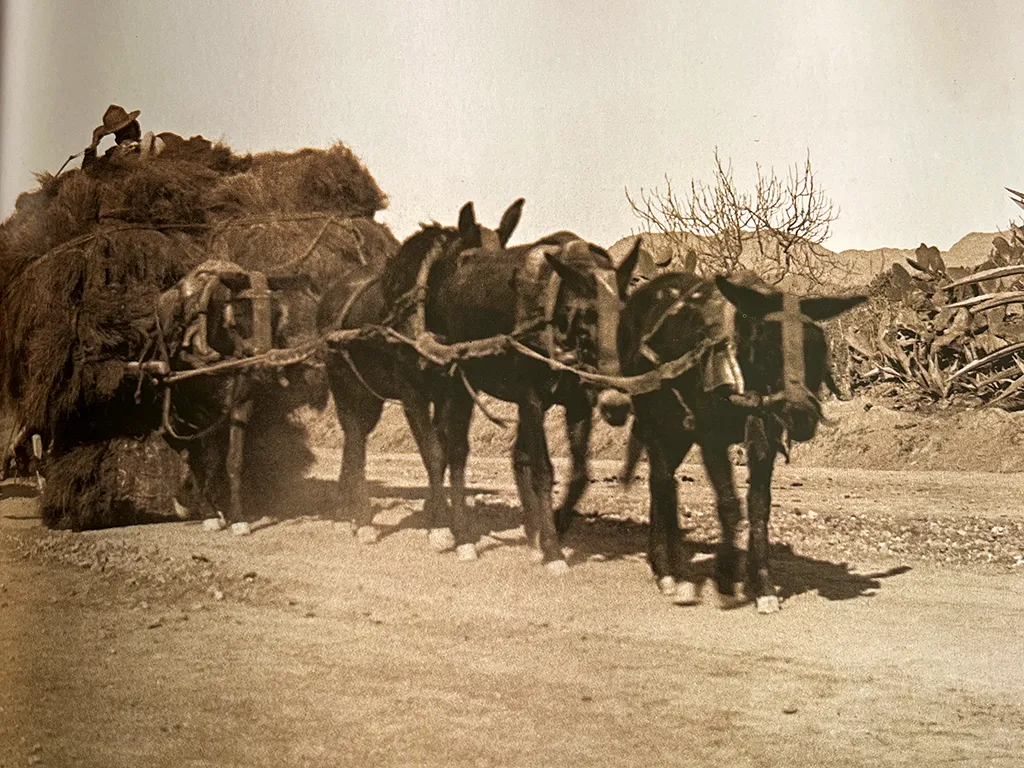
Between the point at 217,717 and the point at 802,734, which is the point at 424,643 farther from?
the point at 802,734

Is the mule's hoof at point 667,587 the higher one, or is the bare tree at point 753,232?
the bare tree at point 753,232

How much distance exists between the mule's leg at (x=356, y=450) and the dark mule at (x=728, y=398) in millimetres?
1459

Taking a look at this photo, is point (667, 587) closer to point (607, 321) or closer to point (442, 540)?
point (442, 540)

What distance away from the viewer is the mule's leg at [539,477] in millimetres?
4633

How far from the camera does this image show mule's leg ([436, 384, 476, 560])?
15.9 feet

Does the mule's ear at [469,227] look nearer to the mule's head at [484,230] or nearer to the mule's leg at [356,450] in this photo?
the mule's head at [484,230]

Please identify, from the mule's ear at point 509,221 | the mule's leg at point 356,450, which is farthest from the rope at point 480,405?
the mule's leg at point 356,450

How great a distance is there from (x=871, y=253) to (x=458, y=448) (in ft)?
Answer: 6.90

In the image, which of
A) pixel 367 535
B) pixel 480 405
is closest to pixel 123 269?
pixel 367 535

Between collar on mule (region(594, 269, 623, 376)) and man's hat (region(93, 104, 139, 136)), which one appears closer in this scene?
collar on mule (region(594, 269, 623, 376))

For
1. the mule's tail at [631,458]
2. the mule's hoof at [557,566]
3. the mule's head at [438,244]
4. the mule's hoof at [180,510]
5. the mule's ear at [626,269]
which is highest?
the mule's head at [438,244]

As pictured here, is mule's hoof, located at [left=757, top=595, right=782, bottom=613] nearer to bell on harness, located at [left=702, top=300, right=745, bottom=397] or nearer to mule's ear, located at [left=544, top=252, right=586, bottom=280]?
bell on harness, located at [left=702, top=300, right=745, bottom=397]

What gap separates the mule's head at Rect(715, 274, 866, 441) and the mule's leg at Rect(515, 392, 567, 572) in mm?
963

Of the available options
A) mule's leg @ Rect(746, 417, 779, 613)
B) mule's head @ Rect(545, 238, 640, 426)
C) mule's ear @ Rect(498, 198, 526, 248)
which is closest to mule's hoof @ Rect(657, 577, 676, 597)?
mule's leg @ Rect(746, 417, 779, 613)
